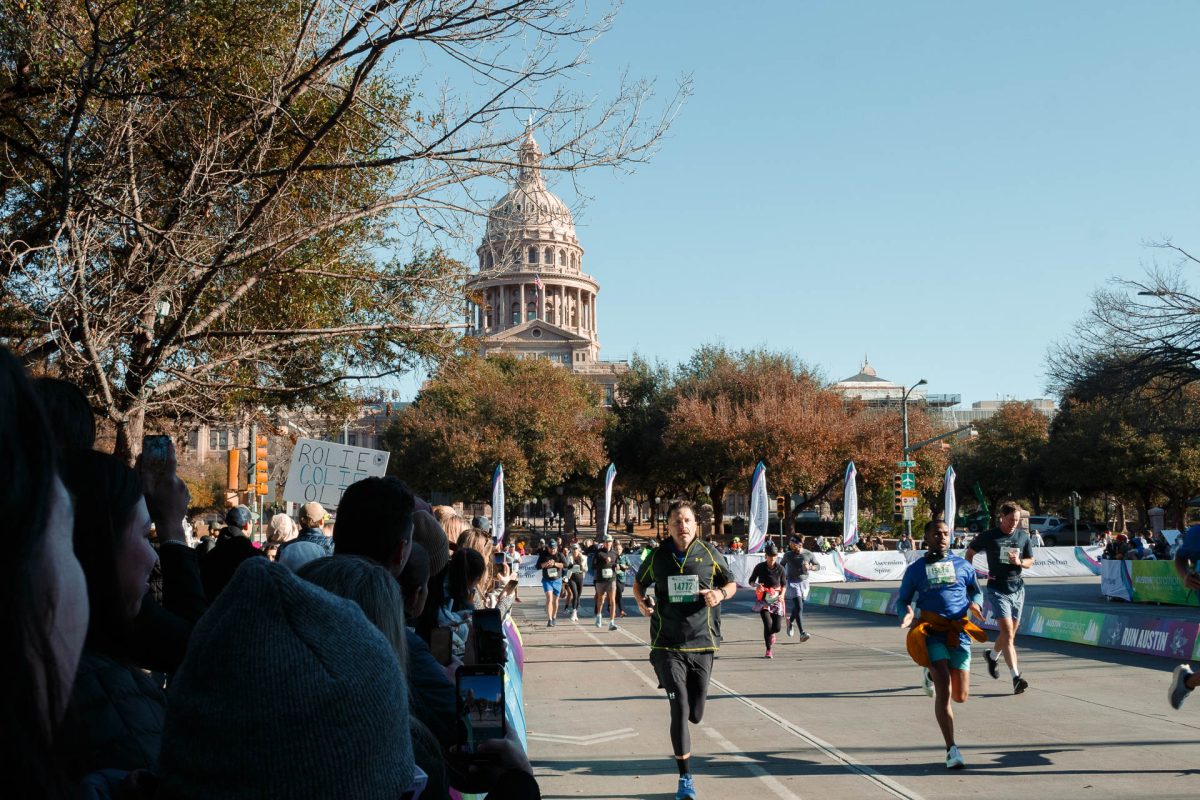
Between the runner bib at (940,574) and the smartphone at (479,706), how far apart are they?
7.28m

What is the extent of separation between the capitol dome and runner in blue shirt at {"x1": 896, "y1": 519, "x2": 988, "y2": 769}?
3.99 m

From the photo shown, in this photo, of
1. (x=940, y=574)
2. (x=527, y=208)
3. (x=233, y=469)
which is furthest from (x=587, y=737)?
(x=233, y=469)

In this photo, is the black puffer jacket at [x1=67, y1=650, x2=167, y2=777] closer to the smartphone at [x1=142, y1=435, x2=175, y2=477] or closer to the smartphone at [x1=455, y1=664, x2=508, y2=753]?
the smartphone at [x1=455, y1=664, x2=508, y2=753]

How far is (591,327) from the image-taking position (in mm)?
131000

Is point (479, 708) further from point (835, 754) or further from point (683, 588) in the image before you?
point (835, 754)

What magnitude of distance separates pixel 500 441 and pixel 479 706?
63.6 m

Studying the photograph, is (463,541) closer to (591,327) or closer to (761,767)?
(761,767)

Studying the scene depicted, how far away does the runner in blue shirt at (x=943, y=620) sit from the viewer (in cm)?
881

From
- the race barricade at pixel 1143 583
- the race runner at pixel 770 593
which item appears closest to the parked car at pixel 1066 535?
the race barricade at pixel 1143 583

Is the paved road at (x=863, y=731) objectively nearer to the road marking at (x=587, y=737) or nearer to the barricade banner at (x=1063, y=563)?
the road marking at (x=587, y=737)

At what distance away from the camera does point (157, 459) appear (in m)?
4.47

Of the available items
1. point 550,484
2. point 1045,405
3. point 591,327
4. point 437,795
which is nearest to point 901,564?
point 550,484

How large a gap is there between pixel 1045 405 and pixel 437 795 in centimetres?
16694

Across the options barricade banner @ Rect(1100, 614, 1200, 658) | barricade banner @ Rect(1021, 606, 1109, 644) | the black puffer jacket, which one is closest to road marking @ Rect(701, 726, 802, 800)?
the black puffer jacket
